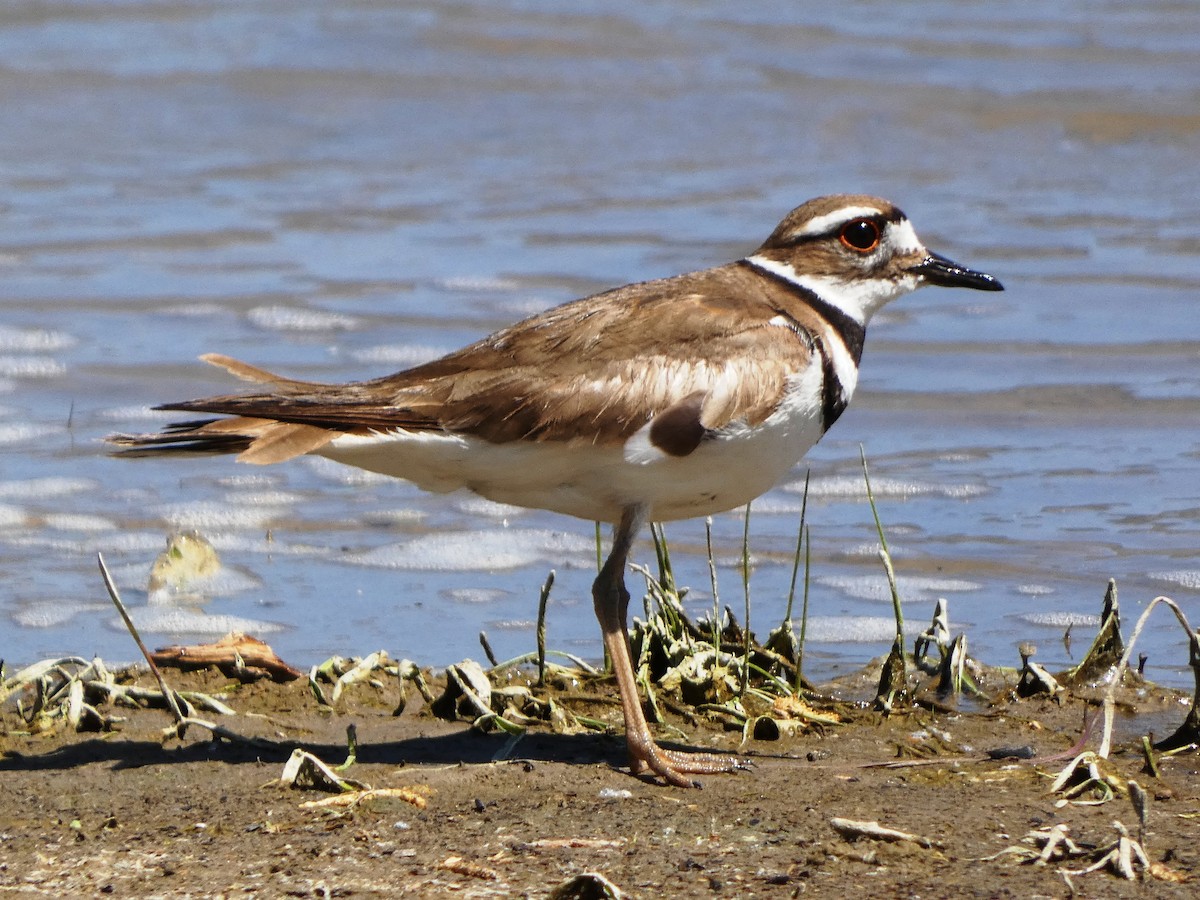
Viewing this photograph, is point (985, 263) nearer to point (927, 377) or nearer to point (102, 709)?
point (927, 377)

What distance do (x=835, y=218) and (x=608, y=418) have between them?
1.10 metres

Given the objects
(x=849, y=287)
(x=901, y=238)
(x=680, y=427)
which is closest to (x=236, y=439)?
(x=680, y=427)

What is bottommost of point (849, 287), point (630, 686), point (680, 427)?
point (630, 686)

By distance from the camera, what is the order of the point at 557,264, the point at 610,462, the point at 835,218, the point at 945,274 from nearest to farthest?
the point at 610,462 → the point at 835,218 → the point at 945,274 → the point at 557,264

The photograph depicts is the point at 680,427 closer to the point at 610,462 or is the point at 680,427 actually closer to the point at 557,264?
the point at 610,462

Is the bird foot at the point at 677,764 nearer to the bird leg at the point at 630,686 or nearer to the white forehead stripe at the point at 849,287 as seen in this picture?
the bird leg at the point at 630,686

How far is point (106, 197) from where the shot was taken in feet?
40.8

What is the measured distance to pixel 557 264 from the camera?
418 inches

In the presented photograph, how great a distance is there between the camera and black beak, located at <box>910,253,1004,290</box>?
5355 millimetres

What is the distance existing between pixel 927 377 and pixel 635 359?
4286 millimetres

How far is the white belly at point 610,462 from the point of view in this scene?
15.4 feet

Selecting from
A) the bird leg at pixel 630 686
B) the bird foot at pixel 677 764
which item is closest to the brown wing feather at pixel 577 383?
the bird leg at pixel 630 686

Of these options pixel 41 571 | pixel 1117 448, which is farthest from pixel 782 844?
pixel 1117 448

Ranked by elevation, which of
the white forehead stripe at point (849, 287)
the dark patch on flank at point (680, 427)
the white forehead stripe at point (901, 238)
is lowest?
the dark patch on flank at point (680, 427)
